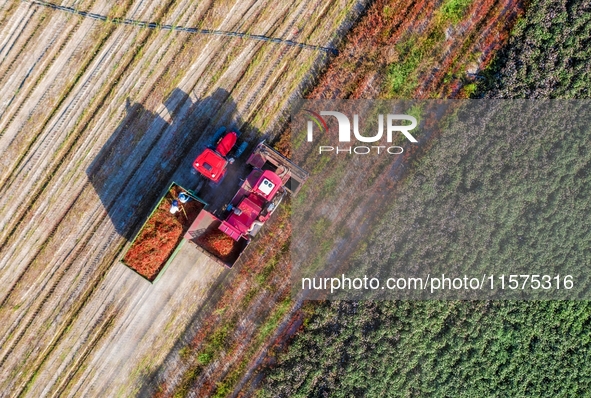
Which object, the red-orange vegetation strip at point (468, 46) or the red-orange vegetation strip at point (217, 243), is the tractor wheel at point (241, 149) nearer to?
the red-orange vegetation strip at point (217, 243)

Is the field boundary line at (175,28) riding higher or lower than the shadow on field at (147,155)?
higher

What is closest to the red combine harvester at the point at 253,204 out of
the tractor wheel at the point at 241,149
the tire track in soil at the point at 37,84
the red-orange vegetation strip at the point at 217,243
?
the red-orange vegetation strip at the point at 217,243

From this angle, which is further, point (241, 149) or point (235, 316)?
point (235, 316)

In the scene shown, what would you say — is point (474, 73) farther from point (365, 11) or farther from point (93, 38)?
point (93, 38)

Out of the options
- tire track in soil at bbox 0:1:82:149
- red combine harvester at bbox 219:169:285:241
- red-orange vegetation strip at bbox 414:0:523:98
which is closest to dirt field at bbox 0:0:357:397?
tire track in soil at bbox 0:1:82:149

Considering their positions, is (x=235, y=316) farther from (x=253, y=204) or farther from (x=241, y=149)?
(x=241, y=149)

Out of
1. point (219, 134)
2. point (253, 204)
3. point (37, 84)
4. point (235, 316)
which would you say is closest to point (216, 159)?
point (219, 134)

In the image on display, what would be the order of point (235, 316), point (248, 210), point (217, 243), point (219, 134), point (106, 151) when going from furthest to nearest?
point (235, 316)
point (219, 134)
point (106, 151)
point (248, 210)
point (217, 243)
